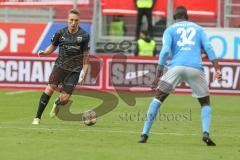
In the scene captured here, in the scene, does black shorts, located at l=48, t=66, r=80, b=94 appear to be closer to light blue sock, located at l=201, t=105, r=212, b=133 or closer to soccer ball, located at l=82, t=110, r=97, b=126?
soccer ball, located at l=82, t=110, r=97, b=126

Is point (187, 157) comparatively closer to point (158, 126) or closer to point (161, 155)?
point (161, 155)

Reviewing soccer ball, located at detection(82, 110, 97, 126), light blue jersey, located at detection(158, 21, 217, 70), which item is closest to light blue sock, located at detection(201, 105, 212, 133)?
light blue jersey, located at detection(158, 21, 217, 70)

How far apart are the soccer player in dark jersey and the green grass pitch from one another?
2.04ft

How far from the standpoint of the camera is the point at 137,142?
44.8 ft

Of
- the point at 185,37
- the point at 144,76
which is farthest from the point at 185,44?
the point at 144,76

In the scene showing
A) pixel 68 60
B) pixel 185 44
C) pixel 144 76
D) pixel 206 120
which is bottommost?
pixel 144 76

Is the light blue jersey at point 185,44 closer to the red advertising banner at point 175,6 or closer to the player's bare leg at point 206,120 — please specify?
the player's bare leg at point 206,120

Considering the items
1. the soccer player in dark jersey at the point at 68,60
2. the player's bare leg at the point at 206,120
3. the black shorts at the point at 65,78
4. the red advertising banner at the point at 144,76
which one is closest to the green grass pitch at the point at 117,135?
the player's bare leg at the point at 206,120

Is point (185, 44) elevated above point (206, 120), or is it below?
above

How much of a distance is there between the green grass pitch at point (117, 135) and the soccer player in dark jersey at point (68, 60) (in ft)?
2.04

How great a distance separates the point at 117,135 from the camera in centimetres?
1482

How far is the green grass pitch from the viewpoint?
1219cm

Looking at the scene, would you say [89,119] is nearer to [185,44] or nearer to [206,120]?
[206,120]

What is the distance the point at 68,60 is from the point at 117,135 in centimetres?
267
